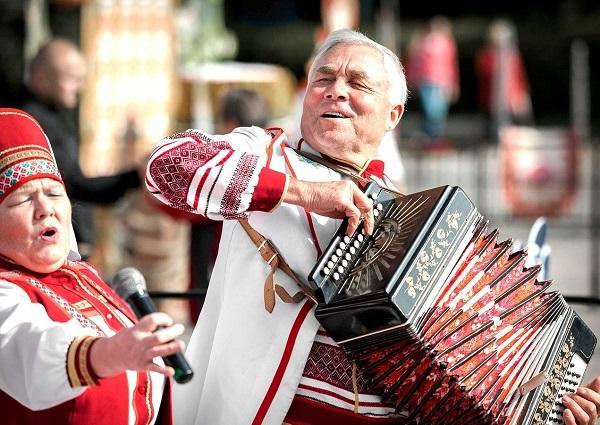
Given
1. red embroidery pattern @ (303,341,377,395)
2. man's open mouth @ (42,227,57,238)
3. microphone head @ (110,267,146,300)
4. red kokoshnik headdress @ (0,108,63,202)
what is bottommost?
red embroidery pattern @ (303,341,377,395)

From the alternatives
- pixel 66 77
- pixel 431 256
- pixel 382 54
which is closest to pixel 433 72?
pixel 66 77

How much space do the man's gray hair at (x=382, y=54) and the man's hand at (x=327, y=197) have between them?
1.49 feet

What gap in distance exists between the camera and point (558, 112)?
85.8 feet

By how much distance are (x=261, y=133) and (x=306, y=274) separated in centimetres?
41

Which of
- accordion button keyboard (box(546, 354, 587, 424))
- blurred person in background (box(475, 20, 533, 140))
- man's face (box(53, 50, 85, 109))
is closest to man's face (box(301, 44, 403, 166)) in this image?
accordion button keyboard (box(546, 354, 587, 424))

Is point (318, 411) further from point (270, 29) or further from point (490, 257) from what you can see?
point (270, 29)

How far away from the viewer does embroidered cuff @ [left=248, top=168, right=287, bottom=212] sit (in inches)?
106

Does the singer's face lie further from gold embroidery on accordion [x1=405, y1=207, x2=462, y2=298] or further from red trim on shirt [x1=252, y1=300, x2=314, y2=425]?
gold embroidery on accordion [x1=405, y1=207, x2=462, y2=298]

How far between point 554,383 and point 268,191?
966mm

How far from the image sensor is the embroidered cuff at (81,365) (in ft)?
7.55

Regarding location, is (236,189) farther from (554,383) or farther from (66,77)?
(66,77)

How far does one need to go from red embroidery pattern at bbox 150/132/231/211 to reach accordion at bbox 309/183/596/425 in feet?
1.16

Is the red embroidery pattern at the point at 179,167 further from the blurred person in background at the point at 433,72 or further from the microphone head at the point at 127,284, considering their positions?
the blurred person in background at the point at 433,72

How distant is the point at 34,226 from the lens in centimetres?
255
